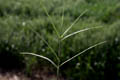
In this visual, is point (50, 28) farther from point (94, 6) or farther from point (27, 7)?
point (94, 6)

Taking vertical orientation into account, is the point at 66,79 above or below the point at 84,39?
below

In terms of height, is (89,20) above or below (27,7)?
below

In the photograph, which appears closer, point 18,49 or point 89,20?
point 18,49

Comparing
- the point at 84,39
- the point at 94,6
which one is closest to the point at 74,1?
the point at 94,6

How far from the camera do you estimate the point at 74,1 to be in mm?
5777

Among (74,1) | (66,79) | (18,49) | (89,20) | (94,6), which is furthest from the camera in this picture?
(74,1)

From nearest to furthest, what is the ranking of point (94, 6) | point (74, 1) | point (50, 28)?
point (50, 28), point (94, 6), point (74, 1)

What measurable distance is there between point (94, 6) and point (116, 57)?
222cm

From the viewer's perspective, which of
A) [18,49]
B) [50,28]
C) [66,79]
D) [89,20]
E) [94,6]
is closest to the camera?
[66,79]

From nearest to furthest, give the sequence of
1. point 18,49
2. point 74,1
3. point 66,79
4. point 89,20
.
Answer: point 66,79
point 18,49
point 89,20
point 74,1

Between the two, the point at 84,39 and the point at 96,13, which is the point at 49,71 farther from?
the point at 96,13

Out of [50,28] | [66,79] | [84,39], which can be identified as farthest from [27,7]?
[66,79]

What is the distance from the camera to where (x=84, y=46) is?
3.51 meters

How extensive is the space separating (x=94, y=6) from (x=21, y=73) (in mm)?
2719
